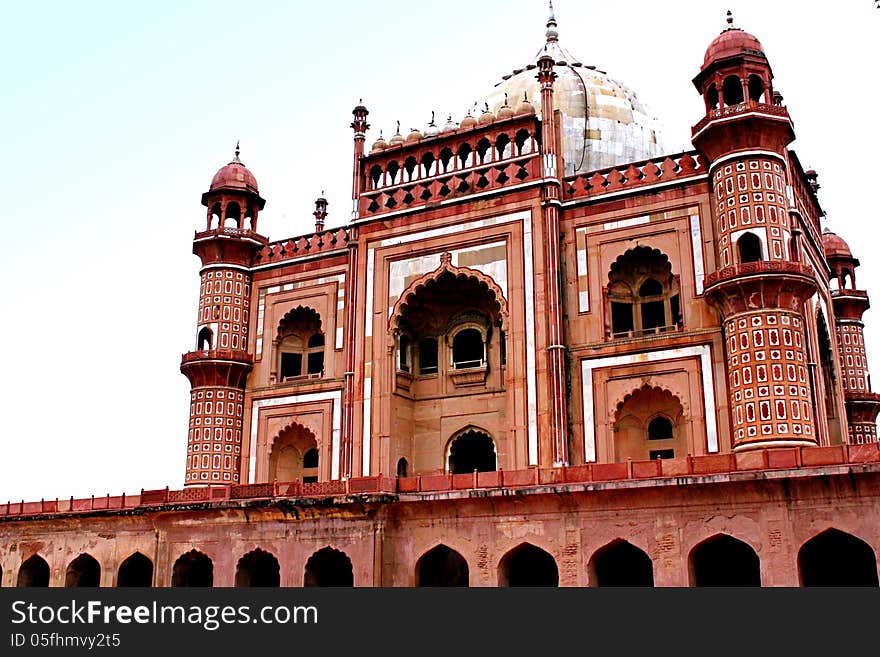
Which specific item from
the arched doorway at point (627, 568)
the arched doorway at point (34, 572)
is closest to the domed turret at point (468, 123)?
the arched doorway at point (627, 568)

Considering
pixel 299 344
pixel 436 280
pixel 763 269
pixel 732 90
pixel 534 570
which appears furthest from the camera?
pixel 299 344

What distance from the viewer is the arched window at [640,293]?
2261 centimetres

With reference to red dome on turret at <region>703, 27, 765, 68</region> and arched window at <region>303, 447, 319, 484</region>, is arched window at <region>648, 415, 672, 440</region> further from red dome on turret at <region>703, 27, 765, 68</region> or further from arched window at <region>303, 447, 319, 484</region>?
arched window at <region>303, 447, 319, 484</region>

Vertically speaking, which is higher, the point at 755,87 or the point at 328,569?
the point at 755,87

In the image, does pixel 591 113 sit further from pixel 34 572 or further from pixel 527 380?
pixel 34 572

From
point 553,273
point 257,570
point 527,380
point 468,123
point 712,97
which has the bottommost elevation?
point 257,570

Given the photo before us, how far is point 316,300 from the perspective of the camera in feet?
87.6

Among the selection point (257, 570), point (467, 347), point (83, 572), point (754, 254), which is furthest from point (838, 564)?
point (83, 572)

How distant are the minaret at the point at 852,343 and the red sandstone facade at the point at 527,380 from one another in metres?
0.11

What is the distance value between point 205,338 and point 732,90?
15286mm

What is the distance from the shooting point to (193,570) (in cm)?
2241
